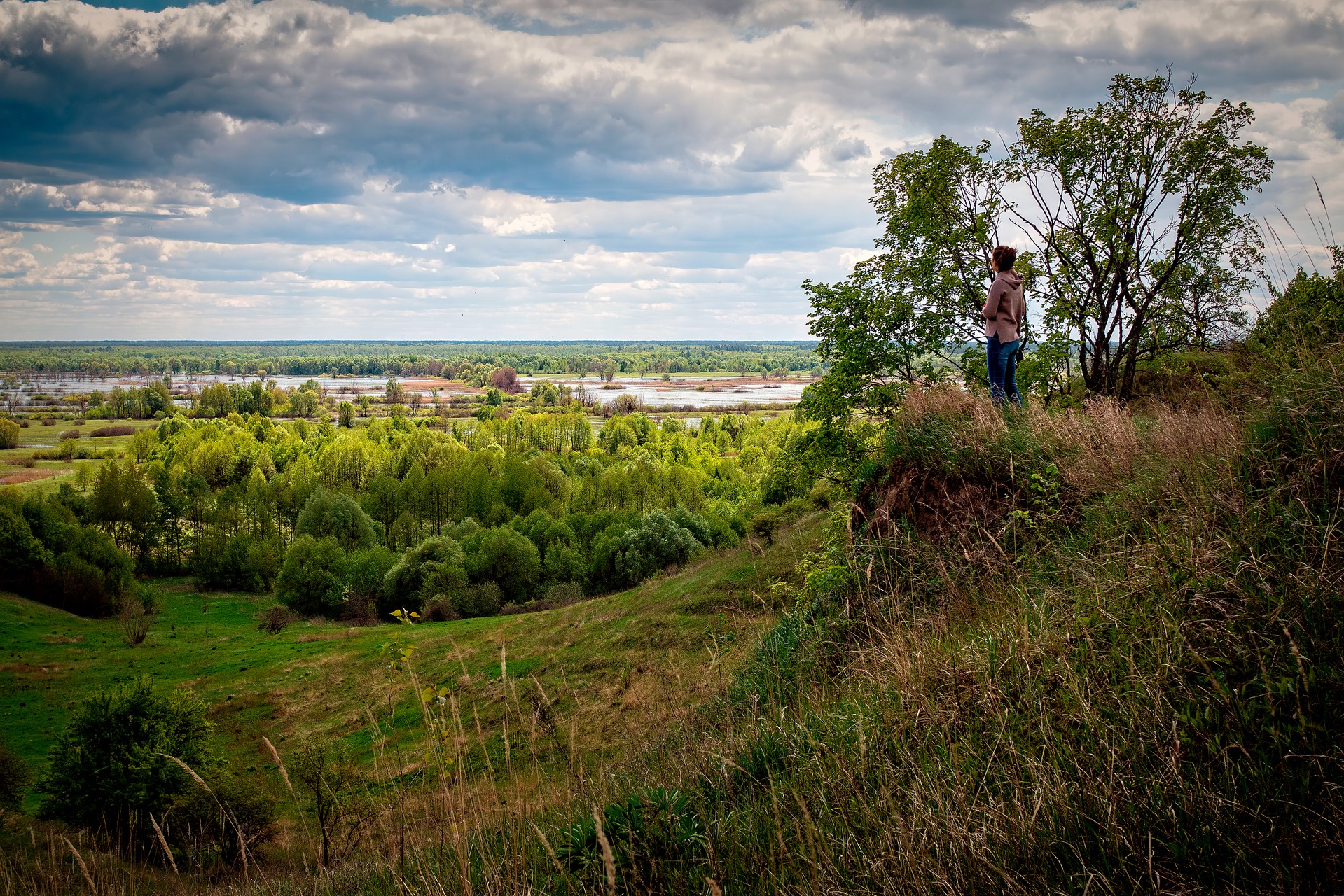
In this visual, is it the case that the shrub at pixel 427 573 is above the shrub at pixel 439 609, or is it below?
above

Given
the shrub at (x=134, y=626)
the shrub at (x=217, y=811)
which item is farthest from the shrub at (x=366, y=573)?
the shrub at (x=217, y=811)

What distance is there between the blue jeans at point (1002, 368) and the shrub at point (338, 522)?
7160 cm

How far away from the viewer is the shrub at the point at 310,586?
60.2 meters

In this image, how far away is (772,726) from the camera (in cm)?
398

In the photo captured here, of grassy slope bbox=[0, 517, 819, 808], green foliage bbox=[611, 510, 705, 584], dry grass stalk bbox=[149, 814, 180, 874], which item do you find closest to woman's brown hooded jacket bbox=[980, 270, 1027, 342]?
dry grass stalk bbox=[149, 814, 180, 874]

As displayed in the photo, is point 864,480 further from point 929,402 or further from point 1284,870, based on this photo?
point 1284,870

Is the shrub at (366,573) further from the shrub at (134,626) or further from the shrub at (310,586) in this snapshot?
the shrub at (134,626)

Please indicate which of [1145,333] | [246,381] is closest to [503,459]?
[1145,333]

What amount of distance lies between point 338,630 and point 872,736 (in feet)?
197

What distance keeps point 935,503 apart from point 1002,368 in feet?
10.0

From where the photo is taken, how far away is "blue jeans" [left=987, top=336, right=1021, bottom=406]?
880 cm

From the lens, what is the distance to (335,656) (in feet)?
145

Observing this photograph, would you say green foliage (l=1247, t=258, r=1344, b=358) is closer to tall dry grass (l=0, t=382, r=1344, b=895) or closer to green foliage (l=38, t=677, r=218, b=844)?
tall dry grass (l=0, t=382, r=1344, b=895)

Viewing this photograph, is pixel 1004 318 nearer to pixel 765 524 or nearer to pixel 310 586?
pixel 765 524
